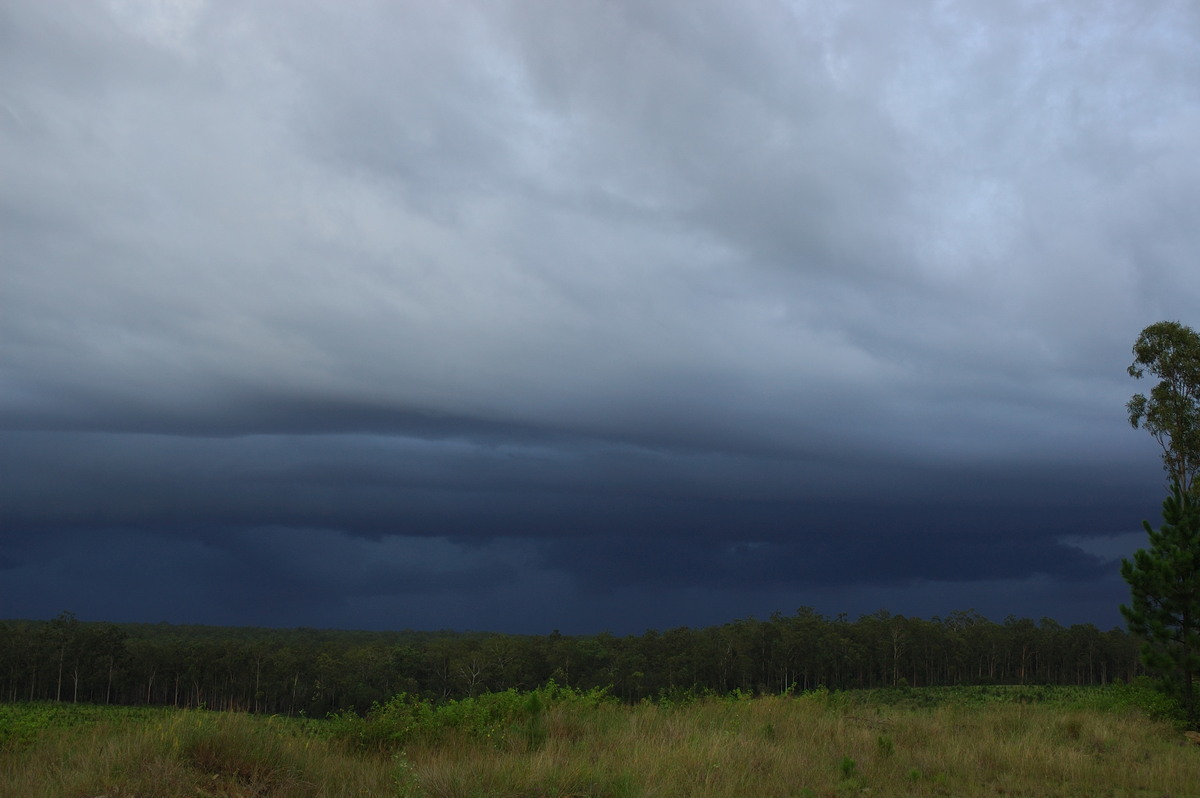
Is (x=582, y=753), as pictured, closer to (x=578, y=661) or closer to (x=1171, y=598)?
(x=1171, y=598)

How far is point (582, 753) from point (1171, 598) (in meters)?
16.8

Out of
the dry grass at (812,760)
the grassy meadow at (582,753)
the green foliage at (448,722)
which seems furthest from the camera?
the green foliage at (448,722)

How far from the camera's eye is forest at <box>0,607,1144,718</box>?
76250 mm

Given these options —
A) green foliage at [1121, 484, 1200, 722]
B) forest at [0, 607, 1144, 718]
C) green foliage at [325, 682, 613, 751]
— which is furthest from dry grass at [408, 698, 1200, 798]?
forest at [0, 607, 1144, 718]

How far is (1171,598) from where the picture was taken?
19.1m

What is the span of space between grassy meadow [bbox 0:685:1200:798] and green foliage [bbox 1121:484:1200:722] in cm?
274

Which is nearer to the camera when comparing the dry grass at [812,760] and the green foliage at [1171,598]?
the dry grass at [812,760]

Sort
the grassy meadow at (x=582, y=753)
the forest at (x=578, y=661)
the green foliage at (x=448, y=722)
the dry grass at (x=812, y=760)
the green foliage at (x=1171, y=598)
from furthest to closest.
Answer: the forest at (x=578, y=661), the green foliage at (x=1171, y=598), the green foliage at (x=448, y=722), the dry grass at (x=812, y=760), the grassy meadow at (x=582, y=753)

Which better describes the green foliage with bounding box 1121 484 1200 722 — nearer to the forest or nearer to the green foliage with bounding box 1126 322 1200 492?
the green foliage with bounding box 1126 322 1200 492

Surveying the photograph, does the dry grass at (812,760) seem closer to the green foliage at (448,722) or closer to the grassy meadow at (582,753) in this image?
the grassy meadow at (582,753)

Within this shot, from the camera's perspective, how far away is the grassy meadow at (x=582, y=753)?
26.9 feet

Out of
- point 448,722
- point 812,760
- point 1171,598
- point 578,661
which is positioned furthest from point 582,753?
point 578,661

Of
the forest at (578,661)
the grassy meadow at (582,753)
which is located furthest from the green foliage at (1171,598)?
the forest at (578,661)

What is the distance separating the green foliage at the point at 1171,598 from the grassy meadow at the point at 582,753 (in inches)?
108
